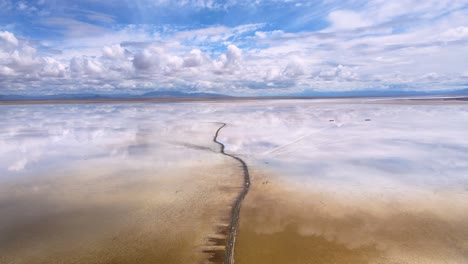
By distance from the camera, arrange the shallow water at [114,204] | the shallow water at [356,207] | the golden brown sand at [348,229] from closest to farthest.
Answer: the golden brown sand at [348,229] < the shallow water at [356,207] < the shallow water at [114,204]

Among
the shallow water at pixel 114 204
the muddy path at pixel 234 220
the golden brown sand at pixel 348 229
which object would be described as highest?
the muddy path at pixel 234 220

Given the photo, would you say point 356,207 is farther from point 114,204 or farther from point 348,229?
point 114,204

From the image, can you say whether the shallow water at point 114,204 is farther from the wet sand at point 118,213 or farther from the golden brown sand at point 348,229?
the golden brown sand at point 348,229

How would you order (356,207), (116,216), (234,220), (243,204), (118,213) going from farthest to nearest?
1. (243,204)
2. (356,207)
3. (118,213)
4. (116,216)
5. (234,220)

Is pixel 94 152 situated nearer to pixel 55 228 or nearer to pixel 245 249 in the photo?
pixel 55 228

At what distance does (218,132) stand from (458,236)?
12749 mm

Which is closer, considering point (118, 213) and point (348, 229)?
point (348, 229)

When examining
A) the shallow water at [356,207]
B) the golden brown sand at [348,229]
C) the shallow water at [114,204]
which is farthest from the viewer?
the shallow water at [114,204]

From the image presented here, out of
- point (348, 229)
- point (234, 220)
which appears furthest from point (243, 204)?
point (348, 229)

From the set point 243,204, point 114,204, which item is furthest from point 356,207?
point 114,204

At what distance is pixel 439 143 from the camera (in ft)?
41.0

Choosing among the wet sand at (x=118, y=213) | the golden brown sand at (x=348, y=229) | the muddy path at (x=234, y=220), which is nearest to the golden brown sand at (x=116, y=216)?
the wet sand at (x=118, y=213)

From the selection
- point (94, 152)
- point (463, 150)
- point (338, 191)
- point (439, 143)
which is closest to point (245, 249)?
point (338, 191)

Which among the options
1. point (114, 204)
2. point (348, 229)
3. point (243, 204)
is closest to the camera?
point (348, 229)
